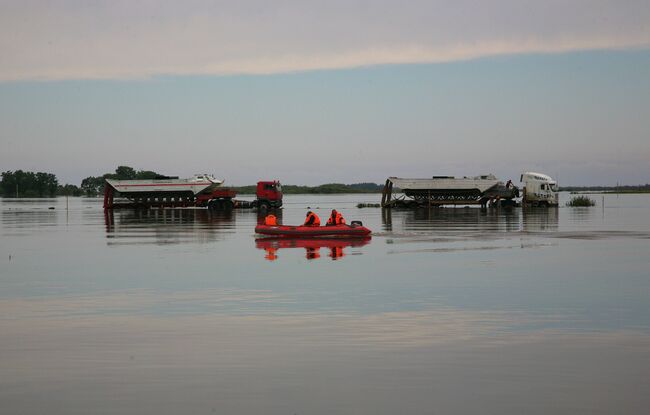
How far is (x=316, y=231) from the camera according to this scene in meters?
39.8

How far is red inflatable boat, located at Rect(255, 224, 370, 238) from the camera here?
1570 inches

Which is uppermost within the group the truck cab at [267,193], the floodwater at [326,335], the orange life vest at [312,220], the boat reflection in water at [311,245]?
the truck cab at [267,193]

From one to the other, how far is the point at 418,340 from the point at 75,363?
5.94 m

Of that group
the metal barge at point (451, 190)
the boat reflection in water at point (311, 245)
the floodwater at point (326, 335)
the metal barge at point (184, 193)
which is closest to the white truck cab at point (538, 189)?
the metal barge at point (451, 190)

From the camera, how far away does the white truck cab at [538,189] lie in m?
88.8

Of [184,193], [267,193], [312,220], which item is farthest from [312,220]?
[184,193]

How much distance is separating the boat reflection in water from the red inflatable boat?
0.37 meters

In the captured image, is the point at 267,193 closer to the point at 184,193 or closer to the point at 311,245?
the point at 184,193

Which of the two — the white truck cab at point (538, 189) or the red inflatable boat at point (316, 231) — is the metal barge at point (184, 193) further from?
the red inflatable boat at point (316, 231)

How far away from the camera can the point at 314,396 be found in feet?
34.6

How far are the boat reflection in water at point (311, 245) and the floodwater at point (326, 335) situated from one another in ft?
5.95

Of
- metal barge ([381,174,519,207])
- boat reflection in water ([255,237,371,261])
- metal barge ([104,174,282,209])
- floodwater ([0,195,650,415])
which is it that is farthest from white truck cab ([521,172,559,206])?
floodwater ([0,195,650,415])

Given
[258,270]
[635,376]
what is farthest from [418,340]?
[258,270]

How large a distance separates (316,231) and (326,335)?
25188 millimetres
